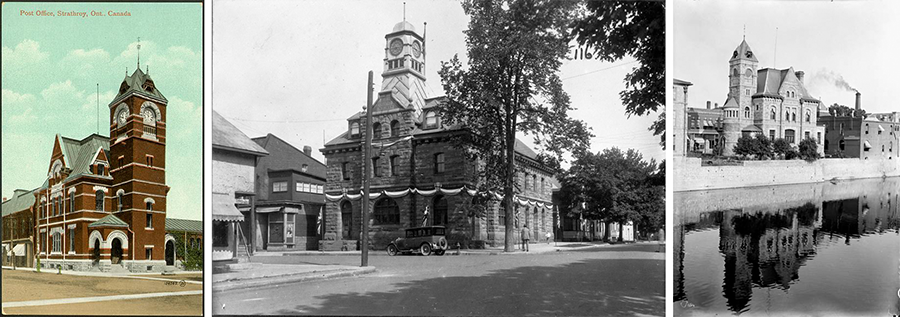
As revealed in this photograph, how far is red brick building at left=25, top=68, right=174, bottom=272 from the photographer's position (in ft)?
19.6

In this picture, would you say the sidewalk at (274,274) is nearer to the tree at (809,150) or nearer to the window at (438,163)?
the window at (438,163)

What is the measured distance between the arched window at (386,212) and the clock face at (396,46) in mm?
2022

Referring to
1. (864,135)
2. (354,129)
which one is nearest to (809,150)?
(864,135)

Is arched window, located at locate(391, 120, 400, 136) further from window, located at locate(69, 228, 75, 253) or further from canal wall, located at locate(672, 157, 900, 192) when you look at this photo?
window, located at locate(69, 228, 75, 253)

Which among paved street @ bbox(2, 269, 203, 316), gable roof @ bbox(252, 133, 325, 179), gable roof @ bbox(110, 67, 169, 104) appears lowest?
paved street @ bbox(2, 269, 203, 316)

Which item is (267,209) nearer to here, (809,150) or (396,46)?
(396,46)

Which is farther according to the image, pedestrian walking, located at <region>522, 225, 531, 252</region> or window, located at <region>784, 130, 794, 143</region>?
window, located at <region>784, 130, 794, 143</region>

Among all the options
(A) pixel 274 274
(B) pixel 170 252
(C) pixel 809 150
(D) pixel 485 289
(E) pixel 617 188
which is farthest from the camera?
(C) pixel 809 150

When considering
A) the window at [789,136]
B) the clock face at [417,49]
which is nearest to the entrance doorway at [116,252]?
the clock face at [417,49]

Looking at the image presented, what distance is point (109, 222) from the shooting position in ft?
19.9

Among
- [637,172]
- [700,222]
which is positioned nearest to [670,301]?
[700,222]

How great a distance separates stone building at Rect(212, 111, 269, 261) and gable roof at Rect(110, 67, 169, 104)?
0.77 m

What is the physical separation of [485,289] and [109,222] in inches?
196

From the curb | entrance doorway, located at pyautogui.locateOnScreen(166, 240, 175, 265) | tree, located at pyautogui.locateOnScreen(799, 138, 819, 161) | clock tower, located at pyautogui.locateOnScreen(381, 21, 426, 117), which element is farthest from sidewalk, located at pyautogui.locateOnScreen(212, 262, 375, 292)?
tree, located at pyautogui.locateOnScreen(799, 138, 819, 161)
